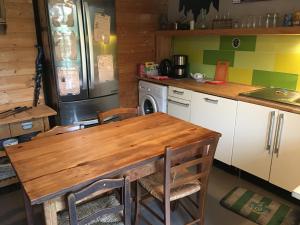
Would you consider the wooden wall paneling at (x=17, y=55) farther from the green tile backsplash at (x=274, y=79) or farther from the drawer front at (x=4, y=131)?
the green tile backsplash at (x=274, y=79)

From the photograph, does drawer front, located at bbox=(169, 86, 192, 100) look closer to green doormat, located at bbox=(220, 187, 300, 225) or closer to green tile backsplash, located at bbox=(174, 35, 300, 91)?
green tile backsplash, located at bbox=(174, 35, 300, 91)

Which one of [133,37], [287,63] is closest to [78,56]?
[133,37]

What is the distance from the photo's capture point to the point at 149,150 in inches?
62.3

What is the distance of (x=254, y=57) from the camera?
2951 mm

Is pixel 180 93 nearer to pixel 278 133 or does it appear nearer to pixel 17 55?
pixel 278 133

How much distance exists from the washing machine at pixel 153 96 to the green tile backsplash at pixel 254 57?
664mm

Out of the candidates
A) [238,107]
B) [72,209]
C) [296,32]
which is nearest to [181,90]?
[238,107]

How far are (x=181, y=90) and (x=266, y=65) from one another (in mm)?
956

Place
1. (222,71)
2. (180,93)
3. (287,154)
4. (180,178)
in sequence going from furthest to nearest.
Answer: (222,71) < (180,93) < (287,154) < (180,178)

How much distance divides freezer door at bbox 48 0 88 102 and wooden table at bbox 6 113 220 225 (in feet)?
3.72

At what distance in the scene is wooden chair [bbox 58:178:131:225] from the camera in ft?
3.90

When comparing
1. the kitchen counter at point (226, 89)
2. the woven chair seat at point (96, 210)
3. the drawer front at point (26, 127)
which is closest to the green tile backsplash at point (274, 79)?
the kitchen counter at point (226, 89)

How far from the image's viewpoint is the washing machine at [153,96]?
3363 mm

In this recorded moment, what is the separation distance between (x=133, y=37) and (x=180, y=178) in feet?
7.95
